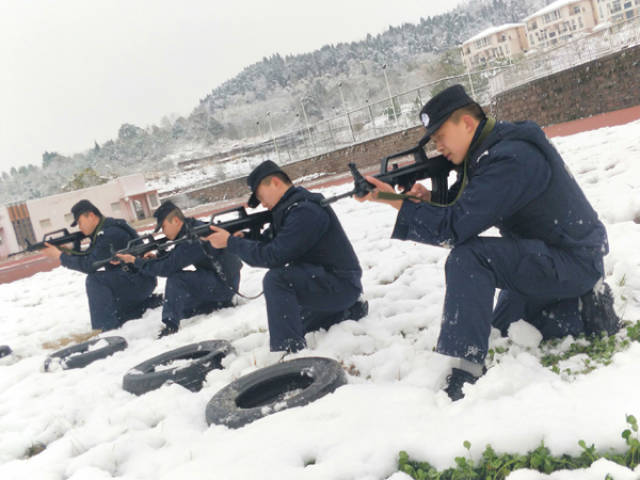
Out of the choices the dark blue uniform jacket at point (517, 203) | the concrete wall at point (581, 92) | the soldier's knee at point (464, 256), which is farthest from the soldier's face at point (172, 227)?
the concrete wall at point (581, 92)

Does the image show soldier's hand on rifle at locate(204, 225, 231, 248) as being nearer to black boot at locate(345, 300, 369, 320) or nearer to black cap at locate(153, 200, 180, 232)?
black boot at locate(345, 300, 369, 320)

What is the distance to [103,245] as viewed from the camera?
20.2 ft

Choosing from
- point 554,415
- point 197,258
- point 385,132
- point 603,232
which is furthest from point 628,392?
point 385,132

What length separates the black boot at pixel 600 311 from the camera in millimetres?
2748

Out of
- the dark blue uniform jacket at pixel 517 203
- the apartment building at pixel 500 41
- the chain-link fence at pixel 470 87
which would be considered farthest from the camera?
the apartment building at pixel 500 41

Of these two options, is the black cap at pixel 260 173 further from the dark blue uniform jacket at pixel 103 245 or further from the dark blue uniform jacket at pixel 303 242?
the dark blue uniform jacket at pixel 103 245

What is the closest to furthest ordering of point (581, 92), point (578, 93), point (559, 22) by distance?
1. point (581, 92)
2. point (578, 93)
3. point (559, 22)

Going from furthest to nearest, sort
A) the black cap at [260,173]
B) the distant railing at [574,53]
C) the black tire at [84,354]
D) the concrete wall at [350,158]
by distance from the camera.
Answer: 1. the concrete wall at [350,158]
2. the distant railing at [574,53]
3. the black tire at [84,354]
4. the black cap at [260,173]

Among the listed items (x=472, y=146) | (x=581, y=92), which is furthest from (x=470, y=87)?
(x=472, y=146)

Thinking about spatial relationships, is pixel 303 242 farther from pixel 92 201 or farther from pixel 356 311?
pixel 92 201

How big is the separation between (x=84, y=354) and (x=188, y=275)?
1.25 meters

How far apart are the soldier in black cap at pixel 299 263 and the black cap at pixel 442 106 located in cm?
124

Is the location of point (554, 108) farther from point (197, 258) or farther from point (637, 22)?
point (197, 258)

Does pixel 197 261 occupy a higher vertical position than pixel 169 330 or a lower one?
higher
